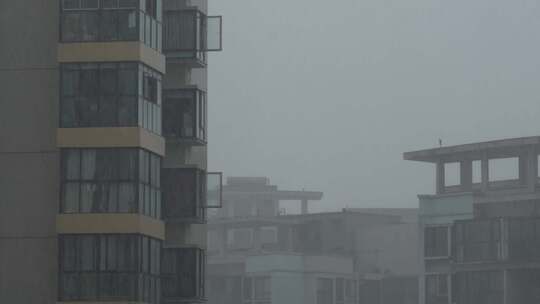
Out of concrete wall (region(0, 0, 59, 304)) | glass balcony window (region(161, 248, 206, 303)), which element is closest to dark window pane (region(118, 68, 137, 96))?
concrete wall (region(0, 0, 59, 304))

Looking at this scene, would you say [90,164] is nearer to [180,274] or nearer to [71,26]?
[71,26]

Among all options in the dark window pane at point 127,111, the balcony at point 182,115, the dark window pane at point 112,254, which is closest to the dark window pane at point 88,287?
the dark window pane at point 112,254

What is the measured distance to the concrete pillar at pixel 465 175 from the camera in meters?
75.1

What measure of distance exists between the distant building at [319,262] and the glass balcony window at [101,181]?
52664 mm

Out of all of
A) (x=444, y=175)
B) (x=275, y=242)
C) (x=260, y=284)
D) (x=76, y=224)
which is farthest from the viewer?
(x=275, y=242)

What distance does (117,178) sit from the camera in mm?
32688

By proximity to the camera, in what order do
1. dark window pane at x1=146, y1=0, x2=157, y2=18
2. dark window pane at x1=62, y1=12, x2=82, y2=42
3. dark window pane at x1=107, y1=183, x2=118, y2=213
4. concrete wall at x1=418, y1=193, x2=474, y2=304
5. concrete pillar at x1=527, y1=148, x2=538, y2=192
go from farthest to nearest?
concrete wall at x1=418, y1=193, x2=474, y2=304
concrete pillar at x1=527, y1=148, x2=538, y2=192
dark window pane at x1=146, y1=0, x2=157, y2=18
dark window pane at x1=62, y1=12, x2=82, y2=42
dark window pane at x1=107, y1=183, x2=118, y2=213

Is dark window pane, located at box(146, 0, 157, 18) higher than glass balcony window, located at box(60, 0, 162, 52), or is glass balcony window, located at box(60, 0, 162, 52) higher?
dark window pane, located at box(146, 0, 157, 18)

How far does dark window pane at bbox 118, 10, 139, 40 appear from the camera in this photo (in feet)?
109

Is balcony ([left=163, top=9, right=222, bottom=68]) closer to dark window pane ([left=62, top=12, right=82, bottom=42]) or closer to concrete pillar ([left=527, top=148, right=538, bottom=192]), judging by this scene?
dark window pane ([left=62, top=12, right=82, bottom=42])

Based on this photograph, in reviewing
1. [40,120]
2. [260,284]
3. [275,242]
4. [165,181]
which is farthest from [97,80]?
[275,242]

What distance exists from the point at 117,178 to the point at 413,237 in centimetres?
5907

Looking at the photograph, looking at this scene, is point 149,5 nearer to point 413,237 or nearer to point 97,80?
point 97,80

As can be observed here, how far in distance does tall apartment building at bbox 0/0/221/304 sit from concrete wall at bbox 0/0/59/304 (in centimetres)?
2
